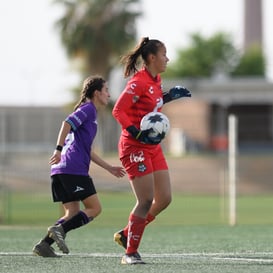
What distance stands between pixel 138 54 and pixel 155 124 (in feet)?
2.72

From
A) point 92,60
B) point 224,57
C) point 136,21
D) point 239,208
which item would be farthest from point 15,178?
point 224,57

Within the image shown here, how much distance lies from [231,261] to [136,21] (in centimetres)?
4378

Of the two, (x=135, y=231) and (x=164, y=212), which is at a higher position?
(x=135, y=231)

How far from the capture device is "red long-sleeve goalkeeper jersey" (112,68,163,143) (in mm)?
9555

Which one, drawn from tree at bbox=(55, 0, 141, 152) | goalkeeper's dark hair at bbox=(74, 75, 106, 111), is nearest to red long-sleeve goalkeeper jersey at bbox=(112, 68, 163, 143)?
goalkeeper's dark hair at bbox=(74, 75, 106, 111)

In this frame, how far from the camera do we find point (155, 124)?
9.45m

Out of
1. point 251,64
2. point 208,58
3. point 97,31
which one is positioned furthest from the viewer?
point 251,64

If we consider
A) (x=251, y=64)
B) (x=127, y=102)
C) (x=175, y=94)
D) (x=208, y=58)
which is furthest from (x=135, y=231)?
(x=251, y=64)

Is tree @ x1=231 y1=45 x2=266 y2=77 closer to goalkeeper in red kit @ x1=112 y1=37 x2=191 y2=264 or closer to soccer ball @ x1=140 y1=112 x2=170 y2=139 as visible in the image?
goalkeeper in red kit @ x1=112 y1=37 x2=191 y2=264

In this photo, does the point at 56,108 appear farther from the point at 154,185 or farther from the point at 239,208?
the point at 154,185

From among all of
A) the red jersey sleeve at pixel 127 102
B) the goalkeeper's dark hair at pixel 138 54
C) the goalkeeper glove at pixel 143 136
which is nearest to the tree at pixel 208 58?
the goalkeeper's dark hair at pixel 138 54

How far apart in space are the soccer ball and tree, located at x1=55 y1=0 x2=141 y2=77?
41.1 m

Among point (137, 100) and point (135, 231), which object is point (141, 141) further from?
point (135, 231)

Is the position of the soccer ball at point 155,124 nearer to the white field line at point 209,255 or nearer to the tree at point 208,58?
the white field line at point 209,255
